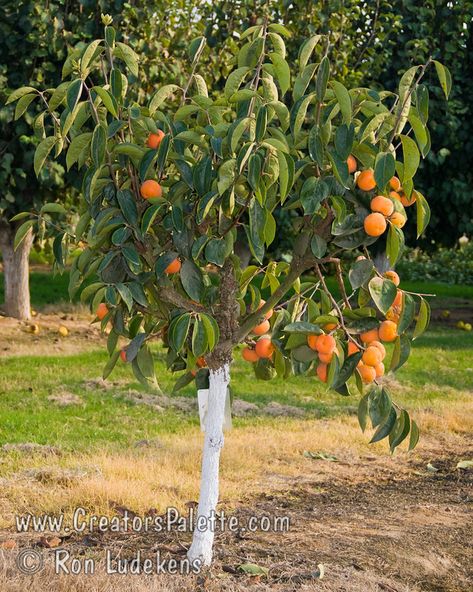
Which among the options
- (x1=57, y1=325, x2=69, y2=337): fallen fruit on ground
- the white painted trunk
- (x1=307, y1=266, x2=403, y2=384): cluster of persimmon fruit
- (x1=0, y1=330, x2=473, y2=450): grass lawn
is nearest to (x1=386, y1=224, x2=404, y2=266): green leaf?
(x1=307, y1=266, x2=403, y2=384): cluster of persimmon fruit

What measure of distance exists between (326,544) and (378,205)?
76.3 inches

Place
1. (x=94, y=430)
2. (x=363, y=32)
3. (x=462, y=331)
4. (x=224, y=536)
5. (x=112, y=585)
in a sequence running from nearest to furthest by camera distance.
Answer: (x=112, y=585), (x=224, y=536), (x=94, y=430), (x=363, y=32), (x=462, y=331)

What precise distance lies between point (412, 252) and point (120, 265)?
925 inches

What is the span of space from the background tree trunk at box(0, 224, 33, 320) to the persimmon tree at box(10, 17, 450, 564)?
27.5ft

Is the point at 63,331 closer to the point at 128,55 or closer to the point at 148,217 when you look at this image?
the point at 128,55

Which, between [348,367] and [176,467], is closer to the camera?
[348,367]

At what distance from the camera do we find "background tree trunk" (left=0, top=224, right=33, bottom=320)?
12016mm

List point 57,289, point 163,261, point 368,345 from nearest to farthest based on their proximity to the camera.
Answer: point 163,261 → point 368,345 → point 57,289

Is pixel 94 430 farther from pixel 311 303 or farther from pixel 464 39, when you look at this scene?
pixel 464 39

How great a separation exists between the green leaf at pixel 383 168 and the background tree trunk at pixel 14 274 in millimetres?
A: 9170

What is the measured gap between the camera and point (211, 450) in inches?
159

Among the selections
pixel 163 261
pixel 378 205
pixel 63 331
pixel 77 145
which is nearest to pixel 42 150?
pixel 77 145

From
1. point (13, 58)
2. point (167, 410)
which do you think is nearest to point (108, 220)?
point (167, 410)

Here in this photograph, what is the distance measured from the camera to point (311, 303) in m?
3.99
